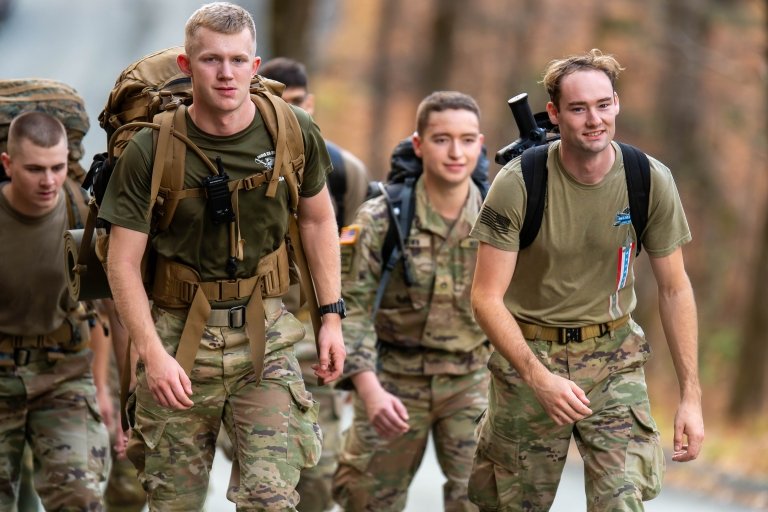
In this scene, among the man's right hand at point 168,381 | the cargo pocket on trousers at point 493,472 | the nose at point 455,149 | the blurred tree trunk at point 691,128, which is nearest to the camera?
the man's right hand at point 168,381

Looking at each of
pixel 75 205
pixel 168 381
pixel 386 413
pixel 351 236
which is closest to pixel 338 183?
pixel 351 236

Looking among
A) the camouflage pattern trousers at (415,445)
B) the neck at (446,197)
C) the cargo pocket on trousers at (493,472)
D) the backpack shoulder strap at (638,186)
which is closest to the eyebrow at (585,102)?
the backpack shoulder strap at (638,186)

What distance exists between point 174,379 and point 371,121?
34.3 meters

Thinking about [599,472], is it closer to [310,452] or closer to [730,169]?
[310,452]

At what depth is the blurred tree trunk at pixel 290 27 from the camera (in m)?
17.6

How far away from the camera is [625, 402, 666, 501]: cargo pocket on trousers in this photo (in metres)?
6.11

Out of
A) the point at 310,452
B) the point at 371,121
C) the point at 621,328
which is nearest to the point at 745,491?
the point at 621,328

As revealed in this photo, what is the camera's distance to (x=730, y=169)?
94.8 feet

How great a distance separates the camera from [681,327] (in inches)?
245

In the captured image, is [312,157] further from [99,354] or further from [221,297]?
[99,354]

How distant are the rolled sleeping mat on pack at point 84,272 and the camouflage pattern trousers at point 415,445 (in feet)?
7.11

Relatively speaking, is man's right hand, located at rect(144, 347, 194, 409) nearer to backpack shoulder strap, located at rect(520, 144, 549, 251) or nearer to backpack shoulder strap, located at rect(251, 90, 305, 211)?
backpack shoulder strap, located at rect(251, 90, 305, 211)

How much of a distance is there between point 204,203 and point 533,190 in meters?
1.41

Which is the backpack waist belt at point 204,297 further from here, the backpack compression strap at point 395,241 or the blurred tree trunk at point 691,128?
the blurred tree trunk at point 691,128
